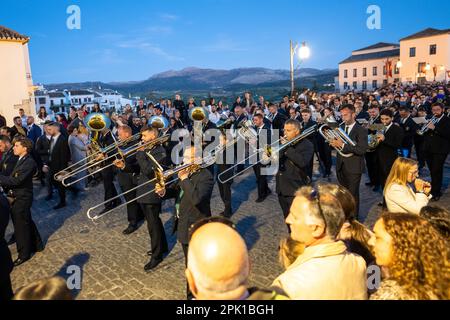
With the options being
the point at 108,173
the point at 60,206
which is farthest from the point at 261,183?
the point at 60,206

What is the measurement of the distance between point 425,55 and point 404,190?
2670 inches

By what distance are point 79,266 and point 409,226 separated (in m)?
4.80

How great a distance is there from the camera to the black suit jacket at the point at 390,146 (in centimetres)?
778

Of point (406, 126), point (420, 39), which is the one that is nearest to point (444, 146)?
point (406, 126)

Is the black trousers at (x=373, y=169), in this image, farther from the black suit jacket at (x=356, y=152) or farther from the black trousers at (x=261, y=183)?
the black trousers at (x=261, y=183)

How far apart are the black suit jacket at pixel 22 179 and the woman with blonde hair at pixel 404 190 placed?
5348 mm

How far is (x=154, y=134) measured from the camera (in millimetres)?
5766

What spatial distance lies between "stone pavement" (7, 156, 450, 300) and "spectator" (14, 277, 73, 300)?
9.34 feet

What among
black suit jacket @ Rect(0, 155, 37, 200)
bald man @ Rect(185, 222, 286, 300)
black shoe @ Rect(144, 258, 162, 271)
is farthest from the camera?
black suit jacket @ Rect(0, 155, 37, 200)

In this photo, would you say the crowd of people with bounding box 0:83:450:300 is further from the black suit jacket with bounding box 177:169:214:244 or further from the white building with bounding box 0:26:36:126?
the white building with bounding box 0:26:36:126

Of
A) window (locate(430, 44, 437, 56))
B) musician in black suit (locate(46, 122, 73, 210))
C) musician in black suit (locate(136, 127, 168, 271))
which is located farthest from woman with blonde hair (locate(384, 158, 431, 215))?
window (locate(430, 44, 437, 56))

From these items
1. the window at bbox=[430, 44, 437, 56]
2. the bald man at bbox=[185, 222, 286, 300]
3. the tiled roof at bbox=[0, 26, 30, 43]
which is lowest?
the bald man at bbox=[185, 222, 286, 300]

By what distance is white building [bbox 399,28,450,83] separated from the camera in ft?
189
